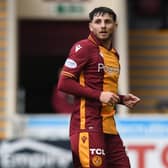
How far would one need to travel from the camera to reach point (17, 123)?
1195 centimetres

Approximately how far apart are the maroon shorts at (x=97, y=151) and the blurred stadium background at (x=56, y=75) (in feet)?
14.7

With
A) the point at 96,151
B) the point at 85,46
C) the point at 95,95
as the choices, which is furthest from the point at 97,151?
the point at 85,46

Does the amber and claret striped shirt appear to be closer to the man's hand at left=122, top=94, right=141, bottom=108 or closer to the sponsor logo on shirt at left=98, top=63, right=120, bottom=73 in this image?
the sponsor logo on shirt at left=98, top=63, right=120, bottom=73

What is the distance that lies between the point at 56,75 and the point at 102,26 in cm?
705

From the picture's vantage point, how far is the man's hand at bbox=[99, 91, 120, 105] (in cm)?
623

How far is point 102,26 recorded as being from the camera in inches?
254

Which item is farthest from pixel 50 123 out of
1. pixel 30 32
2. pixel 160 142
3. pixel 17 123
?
pixel 30 32

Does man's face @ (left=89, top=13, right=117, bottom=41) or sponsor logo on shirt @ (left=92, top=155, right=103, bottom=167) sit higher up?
man's face @ (left=89, top=13, right=117, bottom=41)

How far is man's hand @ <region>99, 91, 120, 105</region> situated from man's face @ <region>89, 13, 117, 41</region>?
1.44 ft

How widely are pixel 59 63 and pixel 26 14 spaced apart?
964 mm

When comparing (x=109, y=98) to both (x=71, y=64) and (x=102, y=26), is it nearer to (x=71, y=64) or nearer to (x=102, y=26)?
(x=71, y=64)

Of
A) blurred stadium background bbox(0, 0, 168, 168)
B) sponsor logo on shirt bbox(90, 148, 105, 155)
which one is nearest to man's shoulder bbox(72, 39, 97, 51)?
sponsor logo on shirt bbox(90, 148, 105, 155)

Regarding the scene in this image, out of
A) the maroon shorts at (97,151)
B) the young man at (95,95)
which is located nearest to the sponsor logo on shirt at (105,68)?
the young man at (95,95)

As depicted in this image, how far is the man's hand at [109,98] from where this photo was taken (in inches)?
245
